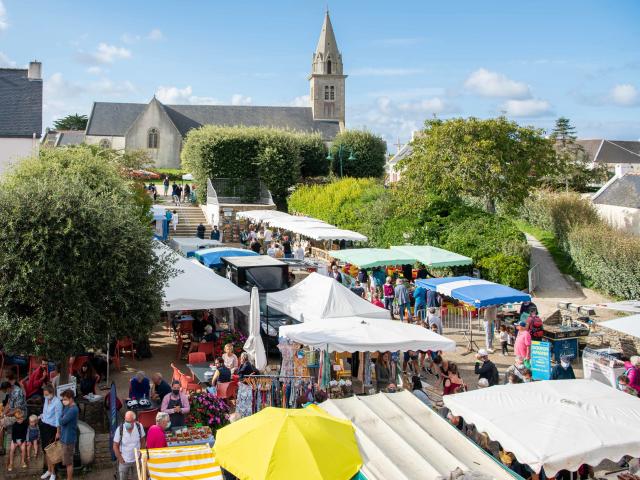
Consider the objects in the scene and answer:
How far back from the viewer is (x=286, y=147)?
4281cm

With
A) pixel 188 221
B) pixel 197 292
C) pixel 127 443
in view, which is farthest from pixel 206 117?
pixel 127 443

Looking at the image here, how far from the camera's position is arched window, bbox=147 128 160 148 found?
71.1 m

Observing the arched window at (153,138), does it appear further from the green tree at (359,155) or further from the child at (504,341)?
the child at (504,341)

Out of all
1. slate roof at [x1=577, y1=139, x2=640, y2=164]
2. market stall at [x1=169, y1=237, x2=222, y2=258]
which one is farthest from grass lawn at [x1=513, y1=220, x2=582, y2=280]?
slate roof at [x1=577, y1=139, x2=640, y2=164]

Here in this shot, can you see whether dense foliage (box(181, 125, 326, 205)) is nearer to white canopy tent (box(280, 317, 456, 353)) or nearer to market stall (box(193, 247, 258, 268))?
market stall (box(193, 247, 258, 268))

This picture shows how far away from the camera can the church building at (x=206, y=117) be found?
7106 centimetres

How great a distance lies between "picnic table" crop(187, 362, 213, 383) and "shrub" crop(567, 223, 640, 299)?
15.2 meters

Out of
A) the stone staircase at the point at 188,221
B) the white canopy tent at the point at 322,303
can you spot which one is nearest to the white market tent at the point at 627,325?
the white canopy tent at the point at 322,303

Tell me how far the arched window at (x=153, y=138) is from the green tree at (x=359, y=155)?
27.6 meters

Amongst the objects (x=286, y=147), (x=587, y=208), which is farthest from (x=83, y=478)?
(x=286, y=147)

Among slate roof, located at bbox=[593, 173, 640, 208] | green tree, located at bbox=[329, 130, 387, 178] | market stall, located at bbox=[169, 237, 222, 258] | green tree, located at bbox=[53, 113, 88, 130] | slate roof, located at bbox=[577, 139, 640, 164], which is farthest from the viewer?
green tree, located at bbox=[53, 113, 88, 130]

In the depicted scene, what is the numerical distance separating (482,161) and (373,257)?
988cm

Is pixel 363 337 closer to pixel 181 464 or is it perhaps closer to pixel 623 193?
pixel 181 464

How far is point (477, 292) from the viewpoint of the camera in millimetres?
15414
